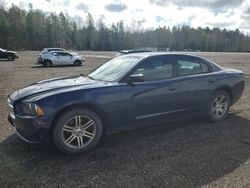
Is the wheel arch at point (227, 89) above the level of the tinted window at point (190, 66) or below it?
below

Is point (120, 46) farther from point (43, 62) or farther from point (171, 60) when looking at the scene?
point (171, 60)

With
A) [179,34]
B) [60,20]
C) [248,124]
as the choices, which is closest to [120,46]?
[60,20]

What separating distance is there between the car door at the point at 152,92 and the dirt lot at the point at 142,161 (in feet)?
1.47

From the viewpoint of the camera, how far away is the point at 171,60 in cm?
576

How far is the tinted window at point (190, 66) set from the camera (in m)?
5.85

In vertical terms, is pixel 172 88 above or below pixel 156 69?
below

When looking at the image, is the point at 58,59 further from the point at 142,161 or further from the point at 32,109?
the point at 142,161

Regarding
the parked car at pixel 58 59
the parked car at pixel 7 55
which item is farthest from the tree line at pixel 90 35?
the parked car at pixel 58 59

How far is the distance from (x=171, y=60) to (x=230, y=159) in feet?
7.11

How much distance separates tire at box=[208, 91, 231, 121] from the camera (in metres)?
6.28

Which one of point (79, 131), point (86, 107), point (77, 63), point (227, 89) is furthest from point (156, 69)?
point (77, 63)

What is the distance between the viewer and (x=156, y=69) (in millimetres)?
5527

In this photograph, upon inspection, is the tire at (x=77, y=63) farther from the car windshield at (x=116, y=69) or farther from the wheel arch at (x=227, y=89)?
the wheel arch at (x=227, y=89)

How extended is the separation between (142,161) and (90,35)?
98.6 meters
